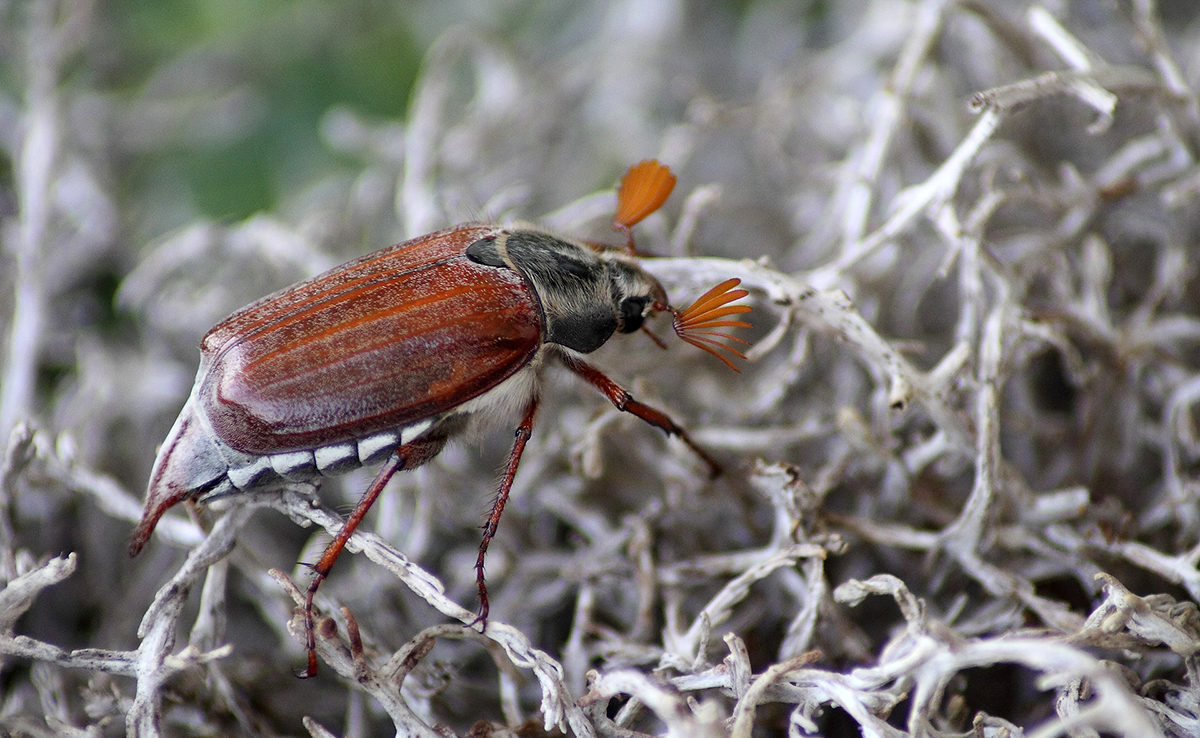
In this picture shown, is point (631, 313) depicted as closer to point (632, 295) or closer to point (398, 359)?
point (632, 295)

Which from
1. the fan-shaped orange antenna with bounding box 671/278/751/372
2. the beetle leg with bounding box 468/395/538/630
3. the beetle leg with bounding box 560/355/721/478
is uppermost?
the fan-shaped orange antenna with bounding box 671/278/751/372

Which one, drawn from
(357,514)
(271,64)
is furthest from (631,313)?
(271,64)

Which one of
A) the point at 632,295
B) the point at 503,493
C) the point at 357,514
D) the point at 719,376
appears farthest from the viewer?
the point at 719,376

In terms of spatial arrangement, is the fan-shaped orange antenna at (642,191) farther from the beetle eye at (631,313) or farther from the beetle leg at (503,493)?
the beetle leg at (503,493)

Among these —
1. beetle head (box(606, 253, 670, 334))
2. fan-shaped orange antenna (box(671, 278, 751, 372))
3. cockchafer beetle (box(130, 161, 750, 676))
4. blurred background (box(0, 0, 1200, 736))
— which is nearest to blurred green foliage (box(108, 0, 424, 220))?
blurred background (box(0, 0, 1200, 736))

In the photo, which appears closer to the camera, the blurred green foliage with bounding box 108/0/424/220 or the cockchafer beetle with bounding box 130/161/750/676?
the cockchafer beetle with bounding box 130/161/750/676

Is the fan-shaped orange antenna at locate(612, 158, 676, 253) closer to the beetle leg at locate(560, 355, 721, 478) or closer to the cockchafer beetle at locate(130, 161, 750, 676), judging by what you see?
the cockchafer beetle at locate(130, 161, 750, 676)

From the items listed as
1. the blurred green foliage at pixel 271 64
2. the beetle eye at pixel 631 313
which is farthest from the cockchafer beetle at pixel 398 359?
the blurred green foliage at pixel 271 64

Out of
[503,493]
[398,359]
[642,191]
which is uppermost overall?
[642,191]
